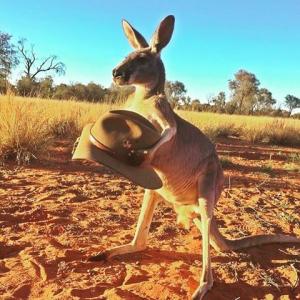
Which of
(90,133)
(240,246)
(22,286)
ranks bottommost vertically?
(22,286)

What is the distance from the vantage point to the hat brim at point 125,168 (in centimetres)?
335

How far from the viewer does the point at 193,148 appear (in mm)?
3941

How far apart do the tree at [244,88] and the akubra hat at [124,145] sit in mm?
42016

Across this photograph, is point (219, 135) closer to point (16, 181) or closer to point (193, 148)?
point (16, 181)

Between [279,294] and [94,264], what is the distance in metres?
1.48

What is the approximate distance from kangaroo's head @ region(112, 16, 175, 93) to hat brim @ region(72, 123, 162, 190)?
58cm

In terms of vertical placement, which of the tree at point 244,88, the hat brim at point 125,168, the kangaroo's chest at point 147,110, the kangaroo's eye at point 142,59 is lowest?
the hat brim at point 125,168

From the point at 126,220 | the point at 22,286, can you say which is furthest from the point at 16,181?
the point at 22,286

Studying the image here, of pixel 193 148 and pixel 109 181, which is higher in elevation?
pixel 193 148

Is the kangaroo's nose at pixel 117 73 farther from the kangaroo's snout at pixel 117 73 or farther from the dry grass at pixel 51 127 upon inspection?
the dry grass at pixel 51 127

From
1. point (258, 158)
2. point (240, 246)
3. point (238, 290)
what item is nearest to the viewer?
point (238, 290)

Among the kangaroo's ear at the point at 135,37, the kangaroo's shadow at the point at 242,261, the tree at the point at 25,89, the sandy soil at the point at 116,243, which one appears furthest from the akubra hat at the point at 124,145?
the tree at the point at 25,89

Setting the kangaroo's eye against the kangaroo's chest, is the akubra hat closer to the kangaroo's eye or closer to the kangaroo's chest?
the kangaroo's chest

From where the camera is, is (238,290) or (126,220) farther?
(126,220)
